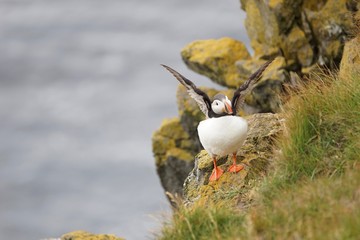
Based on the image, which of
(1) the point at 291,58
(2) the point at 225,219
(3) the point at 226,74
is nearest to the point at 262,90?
(1) the point at 291,58

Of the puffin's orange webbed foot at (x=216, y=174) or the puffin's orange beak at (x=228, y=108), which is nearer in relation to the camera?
the puffin's orange beak at (x=228, y=108)

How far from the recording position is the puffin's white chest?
38.5 feet

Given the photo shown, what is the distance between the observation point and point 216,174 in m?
12.3

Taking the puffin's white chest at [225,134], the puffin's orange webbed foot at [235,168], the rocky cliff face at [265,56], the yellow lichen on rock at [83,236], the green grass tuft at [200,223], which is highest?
the rocky cliff face at [265,56]

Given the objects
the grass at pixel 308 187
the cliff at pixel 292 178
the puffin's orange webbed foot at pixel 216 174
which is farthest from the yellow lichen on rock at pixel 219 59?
the grass at pixel 308 187

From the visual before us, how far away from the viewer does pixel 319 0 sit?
35.1 meters

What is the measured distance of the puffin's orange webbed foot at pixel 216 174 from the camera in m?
12.2

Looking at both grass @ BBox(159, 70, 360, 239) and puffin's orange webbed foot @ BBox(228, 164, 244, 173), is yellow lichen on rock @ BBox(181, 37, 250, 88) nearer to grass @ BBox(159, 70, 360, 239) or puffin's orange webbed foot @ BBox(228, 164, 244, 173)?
puffin's orange webbed foot @ BBox(228, 164, 244, 173)

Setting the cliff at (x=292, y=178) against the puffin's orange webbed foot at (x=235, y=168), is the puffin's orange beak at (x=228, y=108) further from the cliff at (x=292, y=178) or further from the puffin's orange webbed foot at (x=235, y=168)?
the puffin's orange webbed foot at (x=235, y=168)

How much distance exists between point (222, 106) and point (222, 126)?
311 mm

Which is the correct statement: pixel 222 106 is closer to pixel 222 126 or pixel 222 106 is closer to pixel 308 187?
pixel 222 126

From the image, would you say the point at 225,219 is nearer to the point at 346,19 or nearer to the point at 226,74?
the point at 346,19

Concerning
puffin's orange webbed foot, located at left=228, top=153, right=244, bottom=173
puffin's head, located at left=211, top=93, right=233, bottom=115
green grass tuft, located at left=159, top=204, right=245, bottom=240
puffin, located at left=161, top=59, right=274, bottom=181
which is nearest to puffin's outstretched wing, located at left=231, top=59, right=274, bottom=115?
puffin, located at left=161, top=59, right=274, bottom=181

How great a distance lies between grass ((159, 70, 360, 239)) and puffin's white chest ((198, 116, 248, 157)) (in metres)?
0.82
